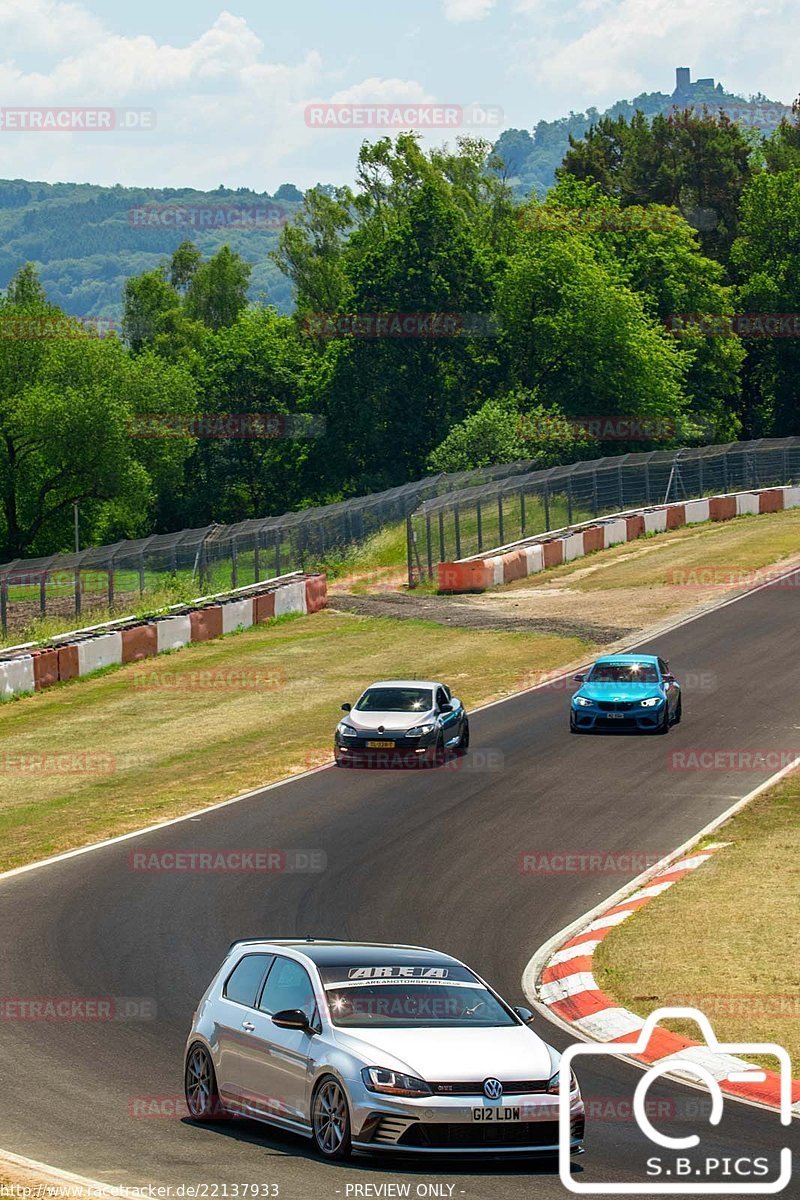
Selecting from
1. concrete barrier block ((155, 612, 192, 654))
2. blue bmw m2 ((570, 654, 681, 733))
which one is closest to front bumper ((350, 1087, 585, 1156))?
blue bmw m2 ((570, 654, 681, 733))

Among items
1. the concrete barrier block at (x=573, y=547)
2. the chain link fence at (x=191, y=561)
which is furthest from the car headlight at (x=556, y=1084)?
the concrete barrier block at (x=573, y=547)

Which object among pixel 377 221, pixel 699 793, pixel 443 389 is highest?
pixel 377 221

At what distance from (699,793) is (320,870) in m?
7.31

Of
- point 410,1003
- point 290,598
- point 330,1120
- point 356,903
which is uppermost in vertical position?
point 410,1003

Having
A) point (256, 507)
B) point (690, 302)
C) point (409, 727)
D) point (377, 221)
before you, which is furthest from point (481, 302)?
point (409, 727)

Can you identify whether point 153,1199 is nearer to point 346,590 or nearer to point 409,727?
point 409,727

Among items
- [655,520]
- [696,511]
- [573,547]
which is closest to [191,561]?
[573,547]

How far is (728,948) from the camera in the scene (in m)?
17.6

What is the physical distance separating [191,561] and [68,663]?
9.20 metres

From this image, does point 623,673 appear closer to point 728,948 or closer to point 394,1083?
point 728,948

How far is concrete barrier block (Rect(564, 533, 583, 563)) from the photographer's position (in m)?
57.8

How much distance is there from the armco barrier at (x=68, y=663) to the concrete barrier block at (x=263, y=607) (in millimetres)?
8647

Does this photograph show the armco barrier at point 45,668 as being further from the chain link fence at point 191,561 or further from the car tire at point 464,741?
the car tire at point 464,741

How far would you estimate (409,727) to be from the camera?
29344mm
